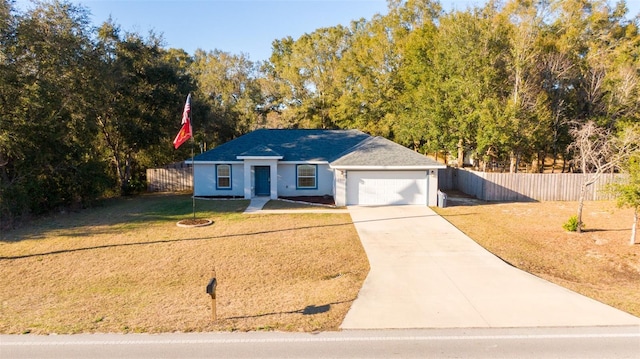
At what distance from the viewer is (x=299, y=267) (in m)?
11.1

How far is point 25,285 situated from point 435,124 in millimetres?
23988

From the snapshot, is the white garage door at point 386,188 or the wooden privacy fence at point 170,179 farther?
the wooden privacy fence at point 170,179

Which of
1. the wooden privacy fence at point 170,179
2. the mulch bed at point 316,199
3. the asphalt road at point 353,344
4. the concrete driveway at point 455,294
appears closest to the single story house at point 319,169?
the mulch bed at point 316,199

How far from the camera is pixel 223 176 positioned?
23.6 metres

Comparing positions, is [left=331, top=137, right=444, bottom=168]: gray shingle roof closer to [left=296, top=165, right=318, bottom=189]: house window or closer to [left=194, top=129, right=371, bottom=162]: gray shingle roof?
[left=194, top=129, right=371, bottom=162]: gray shingle roof

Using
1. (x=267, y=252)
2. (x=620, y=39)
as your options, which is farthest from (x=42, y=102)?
(x=620, y=39)

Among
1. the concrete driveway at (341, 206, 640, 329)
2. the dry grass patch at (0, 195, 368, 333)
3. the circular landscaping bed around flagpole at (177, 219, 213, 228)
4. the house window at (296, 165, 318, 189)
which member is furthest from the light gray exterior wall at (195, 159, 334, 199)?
the concrete driveway at (341, 206, 640, 329)

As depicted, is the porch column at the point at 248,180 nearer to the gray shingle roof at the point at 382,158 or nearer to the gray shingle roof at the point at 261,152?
the gray shingle roof at the point at 261,152


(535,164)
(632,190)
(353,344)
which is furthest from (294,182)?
(535,164)

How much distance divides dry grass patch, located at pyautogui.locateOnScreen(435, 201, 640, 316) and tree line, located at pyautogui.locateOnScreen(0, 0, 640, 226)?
646cm

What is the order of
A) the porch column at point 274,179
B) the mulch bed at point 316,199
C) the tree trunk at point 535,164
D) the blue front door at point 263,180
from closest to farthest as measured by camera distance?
1. the mulch bed at point 316,199
2. the porch column at point 274,179
3. the blue front door at point 263,180
4. the tree trunk at point 535,164

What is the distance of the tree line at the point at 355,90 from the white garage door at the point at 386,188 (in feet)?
21.0

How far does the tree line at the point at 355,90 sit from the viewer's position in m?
17.9

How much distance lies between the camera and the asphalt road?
615cm
